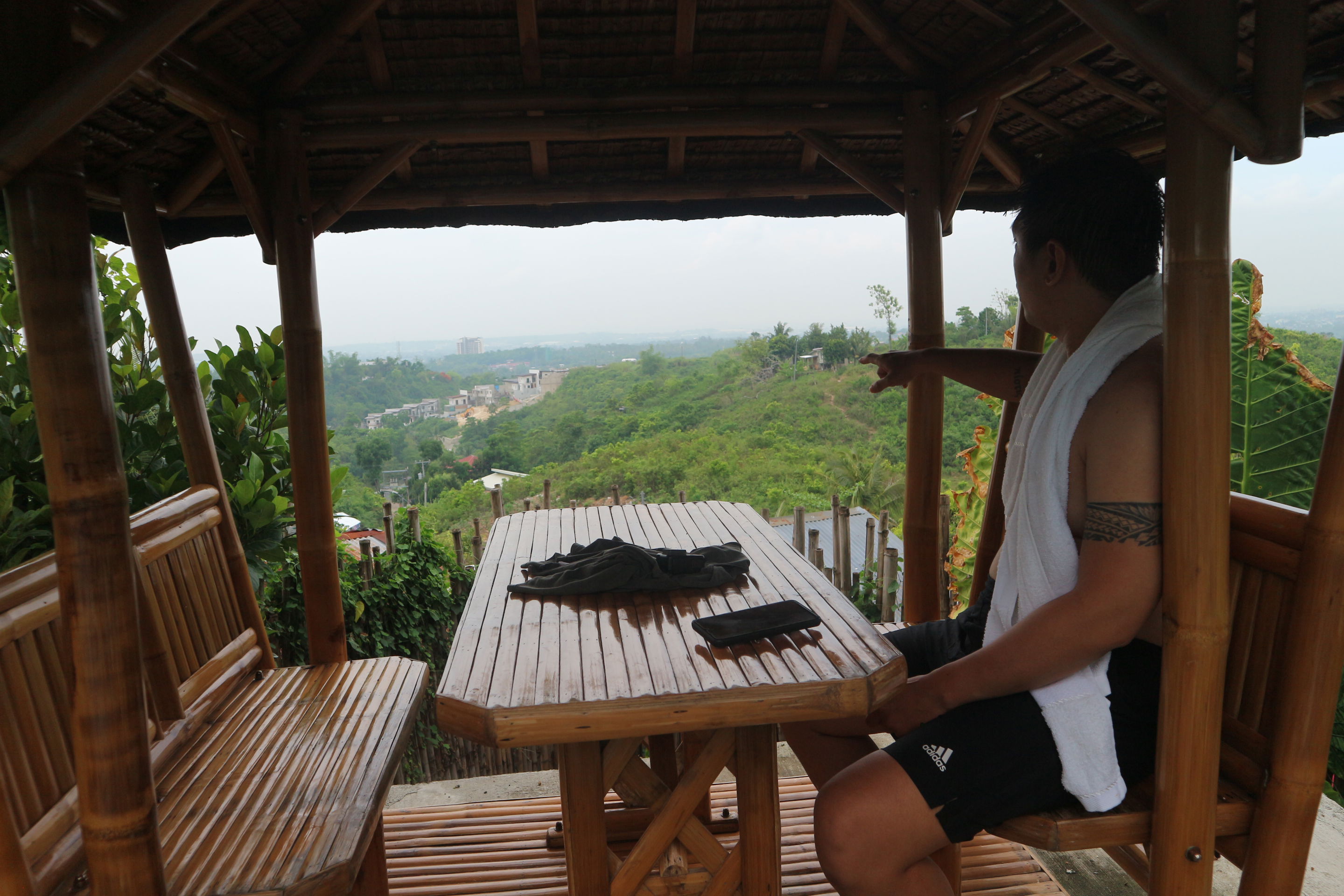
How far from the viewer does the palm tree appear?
24500 millimetres

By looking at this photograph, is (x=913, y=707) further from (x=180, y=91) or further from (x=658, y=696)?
(x=180, y=91)

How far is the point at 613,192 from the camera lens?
3607 mm

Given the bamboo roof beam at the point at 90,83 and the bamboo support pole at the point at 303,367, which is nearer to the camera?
the bamboo roof beam at the point at 90,83

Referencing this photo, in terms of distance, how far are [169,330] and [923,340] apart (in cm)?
251

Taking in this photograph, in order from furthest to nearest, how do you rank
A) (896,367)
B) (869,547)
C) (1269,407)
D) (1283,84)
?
1. (869,547)
2. (1269,407)
3. (896,367)
4. (1283,84)

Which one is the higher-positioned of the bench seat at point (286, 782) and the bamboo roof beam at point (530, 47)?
the bamboo roof beam at point (530, 47)

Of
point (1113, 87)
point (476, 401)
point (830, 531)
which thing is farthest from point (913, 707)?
point (476, 401)

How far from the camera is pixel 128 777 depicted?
1.33 metres

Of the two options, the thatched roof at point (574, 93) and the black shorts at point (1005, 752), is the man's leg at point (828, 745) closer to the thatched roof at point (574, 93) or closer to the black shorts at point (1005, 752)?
the black shorts at point (1005, 752)

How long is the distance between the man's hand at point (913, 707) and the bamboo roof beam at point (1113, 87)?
6.43 feet

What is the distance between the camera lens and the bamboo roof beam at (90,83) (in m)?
1.21

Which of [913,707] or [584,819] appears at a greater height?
[913,707]

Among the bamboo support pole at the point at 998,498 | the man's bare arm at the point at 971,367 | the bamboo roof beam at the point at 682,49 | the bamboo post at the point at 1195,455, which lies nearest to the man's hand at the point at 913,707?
the bamboo post at the point at 1195,455

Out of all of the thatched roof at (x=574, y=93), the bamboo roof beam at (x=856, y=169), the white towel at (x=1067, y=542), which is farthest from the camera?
the bamboo roof beam at (x=856, y=169)
